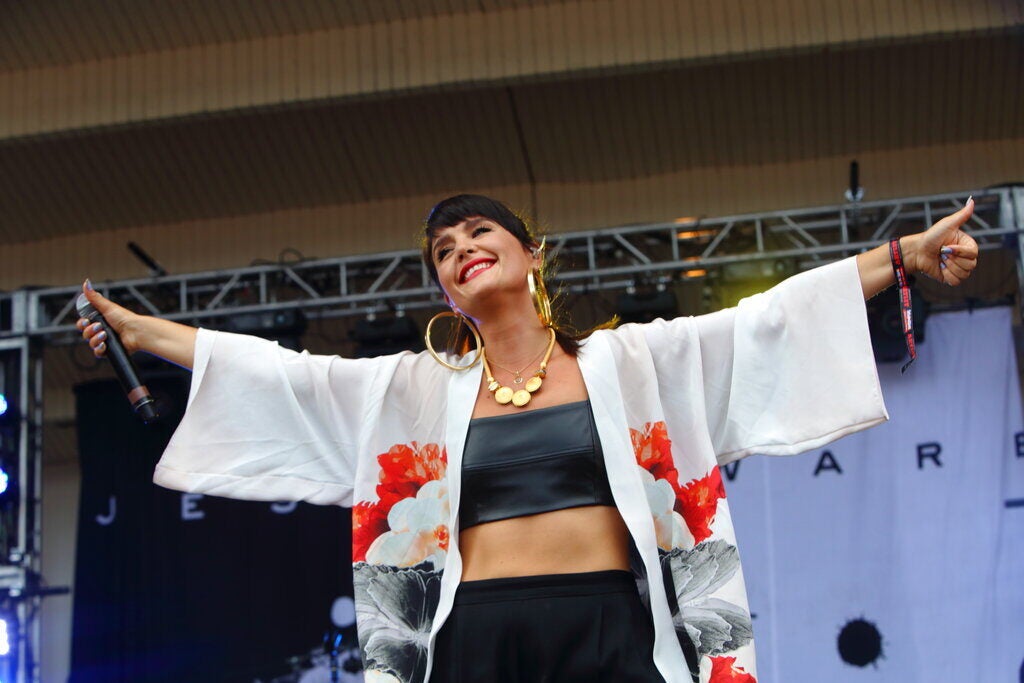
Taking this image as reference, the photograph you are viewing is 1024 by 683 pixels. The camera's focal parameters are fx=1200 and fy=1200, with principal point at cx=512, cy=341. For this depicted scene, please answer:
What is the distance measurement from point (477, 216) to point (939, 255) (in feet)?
2.62

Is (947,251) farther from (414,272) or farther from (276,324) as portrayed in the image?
(414,272)

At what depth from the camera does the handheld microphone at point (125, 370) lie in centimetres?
211

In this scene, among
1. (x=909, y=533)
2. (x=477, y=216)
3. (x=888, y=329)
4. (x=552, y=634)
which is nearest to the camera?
(x=552, y=634)

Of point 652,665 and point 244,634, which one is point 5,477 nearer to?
point 244,634

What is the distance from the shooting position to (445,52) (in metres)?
5.84

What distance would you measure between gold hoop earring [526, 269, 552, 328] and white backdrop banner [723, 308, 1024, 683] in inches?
143

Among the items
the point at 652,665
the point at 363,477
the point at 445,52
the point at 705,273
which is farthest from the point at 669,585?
the point at 445,52

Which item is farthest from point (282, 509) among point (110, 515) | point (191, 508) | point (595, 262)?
point (595, 262)

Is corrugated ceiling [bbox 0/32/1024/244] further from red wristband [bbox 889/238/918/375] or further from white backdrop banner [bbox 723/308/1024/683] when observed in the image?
red wristband [bbox 889/238/918/375]

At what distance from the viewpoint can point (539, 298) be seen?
7.10 ft

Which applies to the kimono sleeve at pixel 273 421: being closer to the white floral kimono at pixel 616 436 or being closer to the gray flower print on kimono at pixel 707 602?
the white floral kimono at pixel 616 436

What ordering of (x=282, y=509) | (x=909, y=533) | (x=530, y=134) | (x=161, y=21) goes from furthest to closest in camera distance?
(x=530, y=134)
(x=282, y=509)
(x=161, y=21)
(x=909, y=533)

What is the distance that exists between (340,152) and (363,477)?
192 inches

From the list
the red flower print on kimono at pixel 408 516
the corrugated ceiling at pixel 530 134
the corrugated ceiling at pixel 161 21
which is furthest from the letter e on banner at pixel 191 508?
the red flower print on kimono at pixel 408 516
